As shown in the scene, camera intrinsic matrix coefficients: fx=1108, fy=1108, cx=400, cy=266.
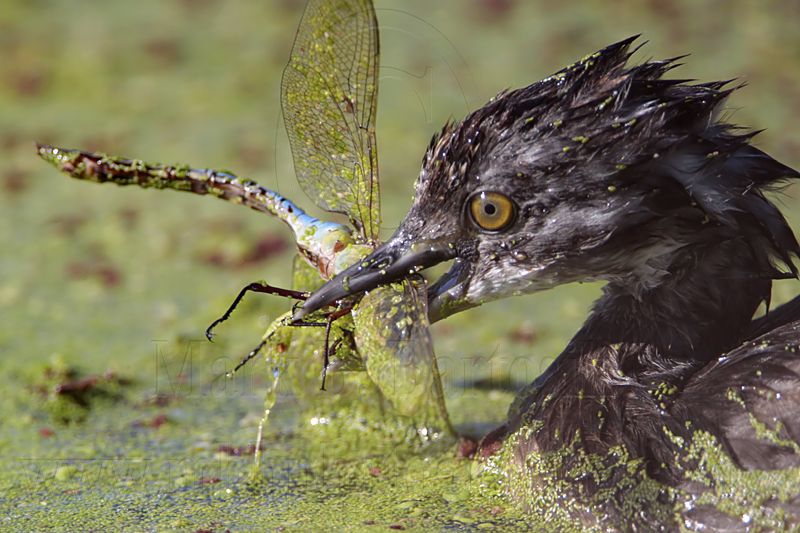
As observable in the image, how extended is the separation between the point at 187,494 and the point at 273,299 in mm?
1963

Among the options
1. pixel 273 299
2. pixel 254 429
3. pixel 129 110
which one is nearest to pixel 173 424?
pixel 254 429

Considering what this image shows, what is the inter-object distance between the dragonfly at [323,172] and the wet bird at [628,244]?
0.67 ft

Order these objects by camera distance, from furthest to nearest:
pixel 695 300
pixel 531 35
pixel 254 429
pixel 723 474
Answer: pixel 531 35 < pixel 254 429 < pixel 695 300 < pixel 723 474

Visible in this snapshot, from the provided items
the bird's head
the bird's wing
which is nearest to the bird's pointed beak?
the bird's head

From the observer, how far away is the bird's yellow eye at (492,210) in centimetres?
317

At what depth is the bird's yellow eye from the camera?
10.4 feet

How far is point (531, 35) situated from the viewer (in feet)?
26.3

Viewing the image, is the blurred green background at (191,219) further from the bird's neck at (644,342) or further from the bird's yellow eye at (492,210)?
the bird's neck at (644,342)

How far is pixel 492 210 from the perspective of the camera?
10.4 feet

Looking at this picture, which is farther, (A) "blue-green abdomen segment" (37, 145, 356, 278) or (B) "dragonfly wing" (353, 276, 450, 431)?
(A) "blue-green abdomen segment" (37, 145, 356, 278)

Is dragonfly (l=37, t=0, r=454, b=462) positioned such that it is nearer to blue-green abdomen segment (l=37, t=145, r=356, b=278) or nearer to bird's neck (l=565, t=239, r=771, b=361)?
blue-green abdomen segment (l=37, t=145, r=356, b=278)

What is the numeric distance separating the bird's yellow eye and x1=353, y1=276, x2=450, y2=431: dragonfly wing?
0.81 ft

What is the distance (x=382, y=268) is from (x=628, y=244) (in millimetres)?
713

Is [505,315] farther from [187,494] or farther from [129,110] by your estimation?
[129,110]
